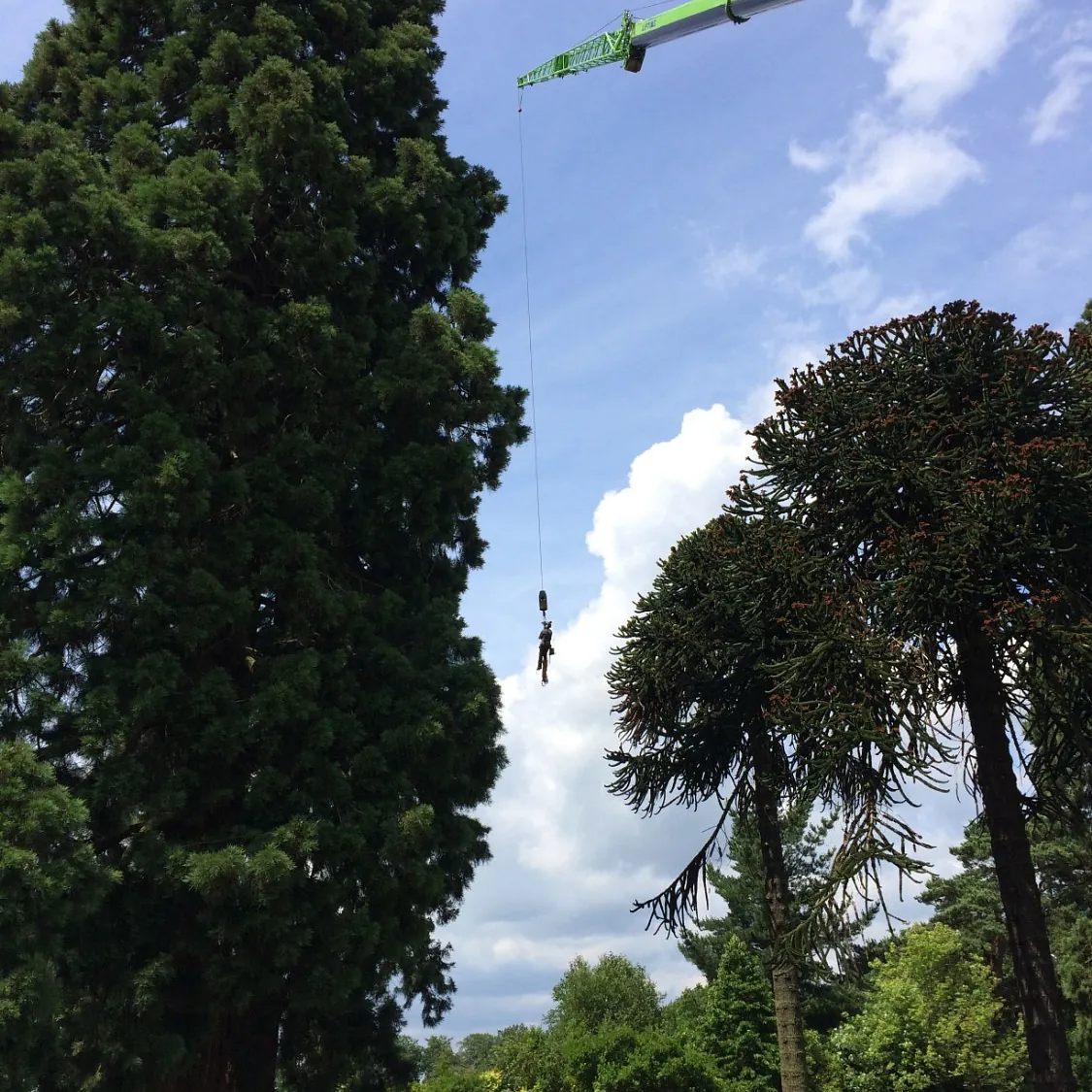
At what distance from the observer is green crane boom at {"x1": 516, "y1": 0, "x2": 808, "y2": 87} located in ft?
97.5

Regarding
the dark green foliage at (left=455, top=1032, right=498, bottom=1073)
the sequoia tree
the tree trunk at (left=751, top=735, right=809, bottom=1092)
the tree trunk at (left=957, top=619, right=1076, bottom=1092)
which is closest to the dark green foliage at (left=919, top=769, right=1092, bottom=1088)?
the tree trunk at (left=957, top=619, right=1076, bottom=1092)

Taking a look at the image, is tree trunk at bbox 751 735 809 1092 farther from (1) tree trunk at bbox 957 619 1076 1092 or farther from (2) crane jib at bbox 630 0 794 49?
(2) crane jib at bbox 630 0 794 49

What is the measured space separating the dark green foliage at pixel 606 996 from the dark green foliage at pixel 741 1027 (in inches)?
437

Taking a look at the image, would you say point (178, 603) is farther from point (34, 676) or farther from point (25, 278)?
point (25, 278)

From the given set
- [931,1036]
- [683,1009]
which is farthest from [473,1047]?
[931,1036]

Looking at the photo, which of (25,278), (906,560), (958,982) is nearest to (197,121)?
(25,278)

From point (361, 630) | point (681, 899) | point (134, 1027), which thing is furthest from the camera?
point (681, 899)

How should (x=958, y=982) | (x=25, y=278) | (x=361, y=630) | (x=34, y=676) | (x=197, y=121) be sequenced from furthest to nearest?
1. (x=958, y=982)
2. (x=197, y=121)
3. (x=361, y=630)
4. (x=25, y=278)
5. (x=34, y=676)

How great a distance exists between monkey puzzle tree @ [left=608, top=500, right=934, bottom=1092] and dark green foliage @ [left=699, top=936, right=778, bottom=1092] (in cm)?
1503

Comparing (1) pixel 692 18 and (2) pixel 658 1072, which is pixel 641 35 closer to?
(1) pixel 692 18

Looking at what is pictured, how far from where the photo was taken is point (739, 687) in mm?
16328

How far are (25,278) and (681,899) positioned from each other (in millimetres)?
12929

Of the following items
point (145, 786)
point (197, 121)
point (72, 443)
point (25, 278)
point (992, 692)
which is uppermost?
point (197, 121)

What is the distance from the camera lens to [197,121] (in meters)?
14.1
